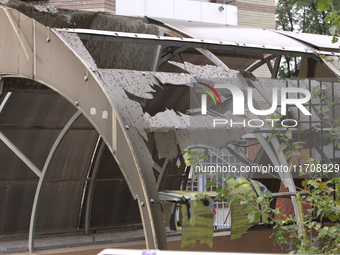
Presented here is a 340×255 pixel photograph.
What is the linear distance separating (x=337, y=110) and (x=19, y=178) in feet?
18.8

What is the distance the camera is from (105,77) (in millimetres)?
4438

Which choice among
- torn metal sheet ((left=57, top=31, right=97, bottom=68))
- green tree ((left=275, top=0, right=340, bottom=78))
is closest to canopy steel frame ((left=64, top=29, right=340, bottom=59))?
torn metal sheet ((left=57, top=31, right=97, bottom=68))

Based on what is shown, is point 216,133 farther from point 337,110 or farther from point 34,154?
point 34,154

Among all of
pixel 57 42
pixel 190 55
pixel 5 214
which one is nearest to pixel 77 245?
pixel 5 214

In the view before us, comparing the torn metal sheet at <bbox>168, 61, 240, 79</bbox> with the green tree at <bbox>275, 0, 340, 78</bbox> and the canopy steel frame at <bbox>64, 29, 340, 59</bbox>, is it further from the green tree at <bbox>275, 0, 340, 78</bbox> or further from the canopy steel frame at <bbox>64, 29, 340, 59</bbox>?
the green tree at <bbox>275, 0, 340, 78</bbox>

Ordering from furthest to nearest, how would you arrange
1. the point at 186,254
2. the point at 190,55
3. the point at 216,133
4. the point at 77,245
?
the point at 190,55 < the point at 77,245 < the point at 216,133 < the point at 186,254

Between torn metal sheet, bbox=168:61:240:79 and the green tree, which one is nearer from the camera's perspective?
torn metal sheet, bbox=168:61:240:79

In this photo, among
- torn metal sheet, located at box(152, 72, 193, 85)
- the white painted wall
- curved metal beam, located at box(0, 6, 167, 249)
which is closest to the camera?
curved metal beam, located at box(0, 6, 167, 249)

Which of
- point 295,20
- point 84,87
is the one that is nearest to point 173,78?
point 84,87

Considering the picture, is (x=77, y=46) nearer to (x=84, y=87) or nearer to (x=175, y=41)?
(x=84, y=87)

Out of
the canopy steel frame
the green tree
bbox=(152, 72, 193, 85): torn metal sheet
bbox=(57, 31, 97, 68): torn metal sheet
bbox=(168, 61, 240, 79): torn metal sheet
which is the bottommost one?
bbox=(152, 72, 193, 85): torn metal sheet

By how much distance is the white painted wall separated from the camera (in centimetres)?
1532

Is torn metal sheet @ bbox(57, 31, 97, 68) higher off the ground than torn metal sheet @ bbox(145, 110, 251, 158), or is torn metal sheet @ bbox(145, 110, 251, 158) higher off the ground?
torn metal sheet @ bbox(57, 31, 97, 68)

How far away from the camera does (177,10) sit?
16.3 metres
